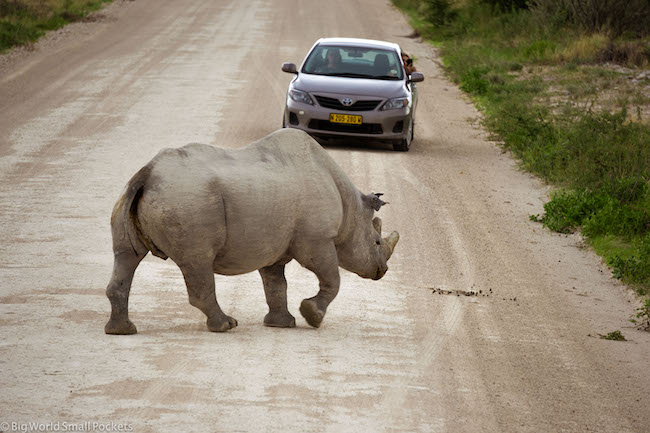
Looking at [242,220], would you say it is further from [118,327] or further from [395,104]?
[395,104]

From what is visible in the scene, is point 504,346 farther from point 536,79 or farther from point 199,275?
point 536,79

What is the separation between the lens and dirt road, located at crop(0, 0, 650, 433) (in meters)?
6.34

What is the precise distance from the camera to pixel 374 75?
1834 cm

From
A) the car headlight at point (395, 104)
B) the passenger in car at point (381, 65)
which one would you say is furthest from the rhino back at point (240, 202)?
the passenger in car at point (381, 65)

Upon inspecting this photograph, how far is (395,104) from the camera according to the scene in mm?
17438

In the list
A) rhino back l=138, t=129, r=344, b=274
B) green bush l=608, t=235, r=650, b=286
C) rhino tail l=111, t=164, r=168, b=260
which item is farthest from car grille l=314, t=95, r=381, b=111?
rhino tail l=111, t=164, r=168, b=260

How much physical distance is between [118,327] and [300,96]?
10529mm

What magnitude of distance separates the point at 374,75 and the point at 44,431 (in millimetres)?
13701

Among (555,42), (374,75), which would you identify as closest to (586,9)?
(555,42)

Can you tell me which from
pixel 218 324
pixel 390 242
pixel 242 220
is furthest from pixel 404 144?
pixel 242 220

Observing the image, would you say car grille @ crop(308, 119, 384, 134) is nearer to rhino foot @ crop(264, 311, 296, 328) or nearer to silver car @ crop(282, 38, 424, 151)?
silver car @ crop(282, 38, 424, 151)

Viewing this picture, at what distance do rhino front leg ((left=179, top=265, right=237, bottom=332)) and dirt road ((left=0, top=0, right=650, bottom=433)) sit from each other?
14 centimetres

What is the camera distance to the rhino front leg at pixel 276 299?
8.37 m

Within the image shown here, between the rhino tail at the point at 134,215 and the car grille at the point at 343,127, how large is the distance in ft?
33.0
